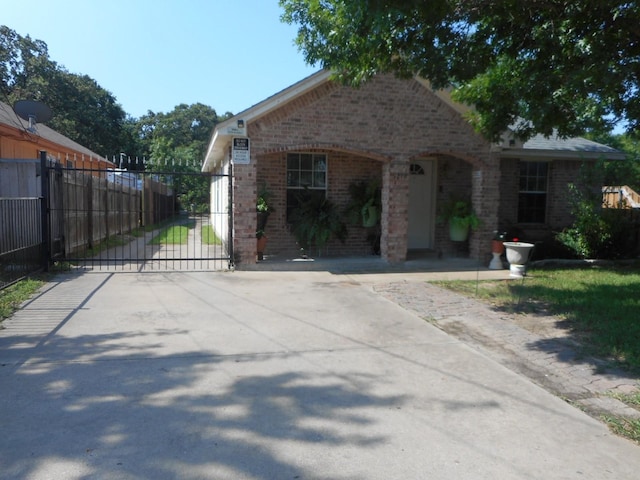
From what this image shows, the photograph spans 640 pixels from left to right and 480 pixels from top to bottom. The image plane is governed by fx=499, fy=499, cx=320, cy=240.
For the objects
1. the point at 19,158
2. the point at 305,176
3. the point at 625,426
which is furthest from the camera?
the point at 19,158

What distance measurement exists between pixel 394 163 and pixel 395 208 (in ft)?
3.20

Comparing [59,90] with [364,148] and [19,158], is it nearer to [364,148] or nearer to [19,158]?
[19,158]

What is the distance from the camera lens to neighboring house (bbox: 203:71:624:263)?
1009 centimetres

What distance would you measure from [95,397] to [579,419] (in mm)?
3833

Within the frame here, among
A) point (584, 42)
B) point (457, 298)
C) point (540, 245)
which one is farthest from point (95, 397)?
point (540, 245)

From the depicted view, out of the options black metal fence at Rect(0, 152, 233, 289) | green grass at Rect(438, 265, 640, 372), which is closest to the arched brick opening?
black metal fence at Rect(0, 152, 233, 289)

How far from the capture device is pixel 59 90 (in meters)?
38.3

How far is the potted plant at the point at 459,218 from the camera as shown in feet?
37.4

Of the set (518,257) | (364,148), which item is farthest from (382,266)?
(518,257)

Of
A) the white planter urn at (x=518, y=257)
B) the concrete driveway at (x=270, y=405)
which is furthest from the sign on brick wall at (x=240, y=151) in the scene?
the white planter urn at (x=518, y=257)

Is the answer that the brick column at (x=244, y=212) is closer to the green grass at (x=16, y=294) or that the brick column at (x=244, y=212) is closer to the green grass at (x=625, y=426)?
the green grass at (x=16, y=294)

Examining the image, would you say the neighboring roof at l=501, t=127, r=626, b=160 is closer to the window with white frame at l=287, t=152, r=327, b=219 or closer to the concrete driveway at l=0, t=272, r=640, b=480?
the window with white frame at l=287, t=152, r=327, b=219

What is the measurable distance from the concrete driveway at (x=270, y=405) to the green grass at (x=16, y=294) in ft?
0.68

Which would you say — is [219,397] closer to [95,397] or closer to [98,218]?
[95,397]
